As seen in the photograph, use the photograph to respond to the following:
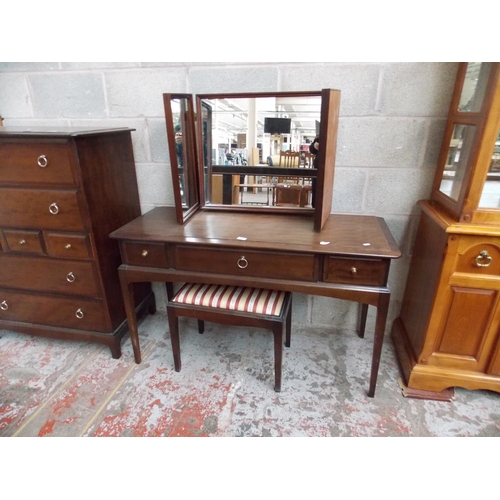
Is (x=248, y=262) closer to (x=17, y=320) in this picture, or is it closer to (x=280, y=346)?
(x=280, y=346)

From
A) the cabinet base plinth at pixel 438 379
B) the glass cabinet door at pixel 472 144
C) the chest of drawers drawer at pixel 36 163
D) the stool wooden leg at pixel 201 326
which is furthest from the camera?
the stool wooden leg at pixel 201 326

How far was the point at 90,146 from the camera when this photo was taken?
4.73 feet

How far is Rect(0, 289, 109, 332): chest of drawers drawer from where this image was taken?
1.70m

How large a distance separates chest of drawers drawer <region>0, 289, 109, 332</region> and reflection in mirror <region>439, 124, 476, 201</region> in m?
1.78

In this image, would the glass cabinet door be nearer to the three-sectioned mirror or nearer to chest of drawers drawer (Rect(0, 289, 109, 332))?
the three-sectioned mirror

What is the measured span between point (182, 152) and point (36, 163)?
0.64 metres

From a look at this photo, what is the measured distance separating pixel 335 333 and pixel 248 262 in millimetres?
953

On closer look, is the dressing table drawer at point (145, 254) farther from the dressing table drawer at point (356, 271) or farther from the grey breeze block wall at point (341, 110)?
the dressing table drawer at point (356, 271)

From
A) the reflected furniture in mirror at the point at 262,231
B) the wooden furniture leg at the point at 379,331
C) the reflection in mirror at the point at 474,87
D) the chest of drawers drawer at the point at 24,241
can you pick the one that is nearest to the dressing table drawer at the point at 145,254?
the reflected furniture in mirror at the point at 262,231

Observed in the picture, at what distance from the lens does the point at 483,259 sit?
50.8 inches

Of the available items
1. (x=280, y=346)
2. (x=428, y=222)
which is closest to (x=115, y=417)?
(x=280, y=346)

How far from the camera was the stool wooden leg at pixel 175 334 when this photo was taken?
5.16 ft

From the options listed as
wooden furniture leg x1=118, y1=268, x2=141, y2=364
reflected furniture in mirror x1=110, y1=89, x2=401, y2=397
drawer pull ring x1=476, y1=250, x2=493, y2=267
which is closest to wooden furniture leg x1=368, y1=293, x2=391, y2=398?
reflected furniture in mirror x1=110, y1=89, x2=401, y2=397

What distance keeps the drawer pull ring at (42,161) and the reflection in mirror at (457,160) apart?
1759 millimetres
